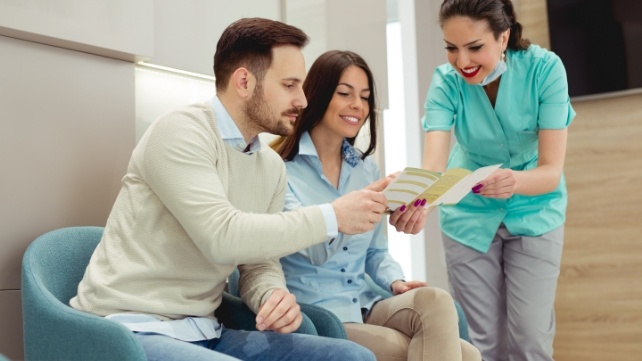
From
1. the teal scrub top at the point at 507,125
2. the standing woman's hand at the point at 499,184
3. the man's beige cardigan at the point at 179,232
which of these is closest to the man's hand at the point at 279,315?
the man's beige cardigan at the point at 179,232

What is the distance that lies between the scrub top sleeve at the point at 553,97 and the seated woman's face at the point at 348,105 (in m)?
0.65

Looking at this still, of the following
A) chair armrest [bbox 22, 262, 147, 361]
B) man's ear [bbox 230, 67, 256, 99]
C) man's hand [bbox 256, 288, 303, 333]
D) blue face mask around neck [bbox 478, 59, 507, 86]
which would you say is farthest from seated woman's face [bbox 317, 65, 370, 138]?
chair armrest [bbox 22, 262, 147, 361]

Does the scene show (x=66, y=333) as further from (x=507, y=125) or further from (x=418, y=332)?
(x=507, y=125)

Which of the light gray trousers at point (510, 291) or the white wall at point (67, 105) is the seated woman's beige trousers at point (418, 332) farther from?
the white wall at point (67, 105)

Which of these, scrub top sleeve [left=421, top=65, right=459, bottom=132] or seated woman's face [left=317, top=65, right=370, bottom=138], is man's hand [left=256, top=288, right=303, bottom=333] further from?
scrub top sleeve [left=421, top=65, right=459, bottom=132]

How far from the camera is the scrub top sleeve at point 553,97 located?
249 cm

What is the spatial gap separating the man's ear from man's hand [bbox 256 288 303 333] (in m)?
0.49

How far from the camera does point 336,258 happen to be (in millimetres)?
2199

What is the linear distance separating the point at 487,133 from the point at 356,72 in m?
0.57

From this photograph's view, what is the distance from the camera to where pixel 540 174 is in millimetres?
2426

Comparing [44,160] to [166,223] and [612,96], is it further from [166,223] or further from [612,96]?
[612,96]

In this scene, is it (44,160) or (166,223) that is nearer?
(166,223)

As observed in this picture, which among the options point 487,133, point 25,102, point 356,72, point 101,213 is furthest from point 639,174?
point 25,102

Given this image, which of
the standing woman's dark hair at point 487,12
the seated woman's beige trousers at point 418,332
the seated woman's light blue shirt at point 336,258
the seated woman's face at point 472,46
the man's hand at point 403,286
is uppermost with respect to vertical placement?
the standing woman's dark hair at point 487,12
